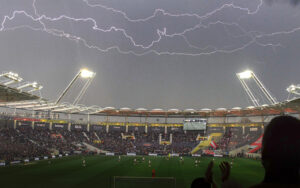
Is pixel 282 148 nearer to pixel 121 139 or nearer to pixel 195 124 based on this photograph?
pixel 195 124

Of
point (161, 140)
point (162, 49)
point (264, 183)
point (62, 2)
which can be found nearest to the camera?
point (264, 183)

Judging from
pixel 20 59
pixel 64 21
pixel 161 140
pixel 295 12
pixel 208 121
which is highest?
pixel 64 21

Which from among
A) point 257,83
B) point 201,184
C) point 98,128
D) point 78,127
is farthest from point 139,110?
point 201,184

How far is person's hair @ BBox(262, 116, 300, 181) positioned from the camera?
1783 millimetres

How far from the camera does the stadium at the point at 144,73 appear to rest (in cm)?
5268

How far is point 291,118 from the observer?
185 centimetres

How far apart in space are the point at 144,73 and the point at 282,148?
322 ft

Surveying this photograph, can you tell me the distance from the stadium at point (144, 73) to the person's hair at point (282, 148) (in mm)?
28876

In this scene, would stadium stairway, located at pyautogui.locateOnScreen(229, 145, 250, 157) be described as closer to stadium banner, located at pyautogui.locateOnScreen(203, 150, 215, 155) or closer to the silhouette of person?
stadium banner, located at pyautogui.locateOnScreen(203, 150, 215, 155)

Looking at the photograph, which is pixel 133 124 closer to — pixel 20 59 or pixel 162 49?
pixel 162 49

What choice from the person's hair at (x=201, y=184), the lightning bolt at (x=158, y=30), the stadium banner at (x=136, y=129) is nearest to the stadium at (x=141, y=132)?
the stadium banner at (x=136, y=129)

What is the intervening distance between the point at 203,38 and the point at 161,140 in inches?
1602

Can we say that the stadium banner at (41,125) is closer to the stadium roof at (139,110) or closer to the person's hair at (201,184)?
the stadium roof at (139,110)

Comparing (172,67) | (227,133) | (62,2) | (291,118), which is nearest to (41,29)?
(62,2)
